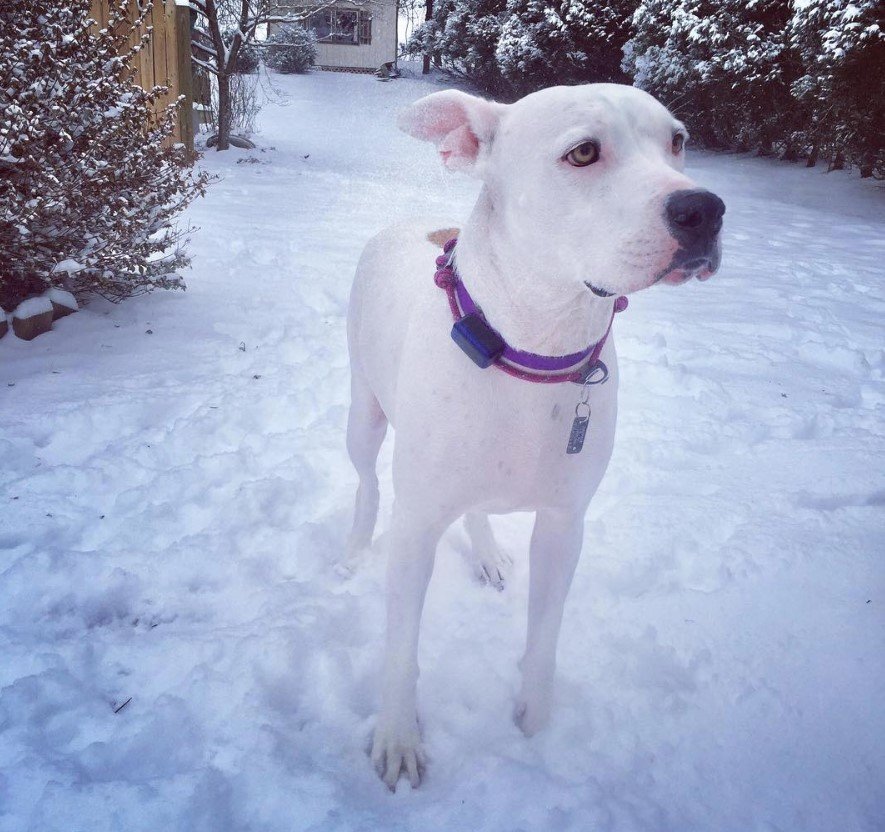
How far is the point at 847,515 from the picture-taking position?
2.88 m

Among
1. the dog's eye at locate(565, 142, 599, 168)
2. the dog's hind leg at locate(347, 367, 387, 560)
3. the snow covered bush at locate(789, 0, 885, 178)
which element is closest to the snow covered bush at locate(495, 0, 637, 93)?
the snow covered bush at locate(789, 0, 885, 178)

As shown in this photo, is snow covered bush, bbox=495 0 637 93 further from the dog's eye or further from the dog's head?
the dog's eye

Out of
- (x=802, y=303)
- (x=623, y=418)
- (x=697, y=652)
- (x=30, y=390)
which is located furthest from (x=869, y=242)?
(x=30, y=390)

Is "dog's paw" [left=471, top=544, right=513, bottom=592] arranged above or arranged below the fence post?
below

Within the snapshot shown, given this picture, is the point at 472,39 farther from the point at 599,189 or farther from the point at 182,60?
the point at 599,189

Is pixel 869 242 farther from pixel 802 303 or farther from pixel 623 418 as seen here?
pixel 623 418

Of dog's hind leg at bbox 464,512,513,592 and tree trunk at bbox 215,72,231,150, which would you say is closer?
dog's hind leg at bbox 464,512,513,592

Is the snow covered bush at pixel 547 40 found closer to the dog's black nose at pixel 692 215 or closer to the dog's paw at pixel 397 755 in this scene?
the dog's black nose at pixel 692 215

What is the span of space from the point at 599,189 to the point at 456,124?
1.82ft

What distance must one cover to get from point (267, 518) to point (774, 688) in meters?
1.91

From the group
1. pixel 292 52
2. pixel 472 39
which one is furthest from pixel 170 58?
pixel 292 52

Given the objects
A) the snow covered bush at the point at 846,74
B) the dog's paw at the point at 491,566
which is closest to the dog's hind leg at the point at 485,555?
the dog's paw at the point at 491,566

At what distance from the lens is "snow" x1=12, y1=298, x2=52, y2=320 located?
12.7ft

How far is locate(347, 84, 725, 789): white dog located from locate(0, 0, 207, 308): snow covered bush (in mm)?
2662
